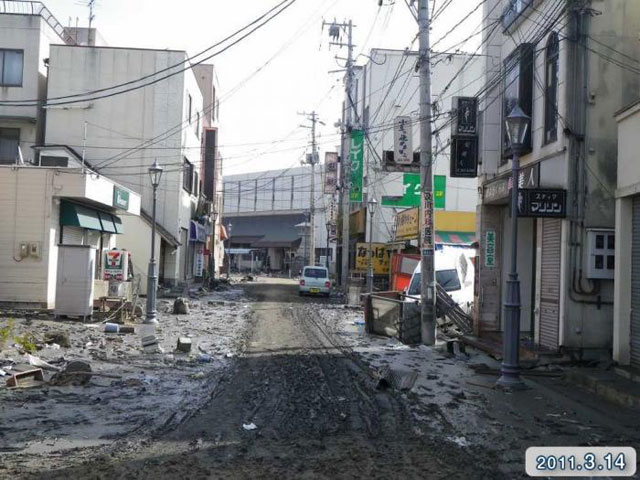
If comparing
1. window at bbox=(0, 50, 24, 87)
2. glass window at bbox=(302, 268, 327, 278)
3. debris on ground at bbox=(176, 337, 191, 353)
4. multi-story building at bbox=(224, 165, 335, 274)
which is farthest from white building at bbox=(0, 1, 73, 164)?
multi-story building at bbox=(224, 165, 335, 274)

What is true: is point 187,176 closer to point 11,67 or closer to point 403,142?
point 11,67

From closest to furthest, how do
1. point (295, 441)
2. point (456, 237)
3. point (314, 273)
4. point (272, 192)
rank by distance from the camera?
1. point (295, 441)
2. point (456, 237)
3. point (314, 273)
4. point (272, 192)

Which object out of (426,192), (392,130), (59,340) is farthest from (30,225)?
(392,130)

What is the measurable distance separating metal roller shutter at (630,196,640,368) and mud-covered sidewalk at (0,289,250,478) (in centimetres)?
689

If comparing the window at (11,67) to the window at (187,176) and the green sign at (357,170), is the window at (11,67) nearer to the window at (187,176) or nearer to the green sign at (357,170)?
the window at (187,176)

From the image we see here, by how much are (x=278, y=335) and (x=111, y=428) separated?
9.98 m

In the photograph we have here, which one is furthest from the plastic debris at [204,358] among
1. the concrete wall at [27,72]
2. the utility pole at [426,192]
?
the concrete wall at [27,72]

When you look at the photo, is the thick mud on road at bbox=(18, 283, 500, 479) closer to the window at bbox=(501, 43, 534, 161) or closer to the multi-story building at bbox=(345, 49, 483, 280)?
the window at bbox=(501, 43, 534, 161)

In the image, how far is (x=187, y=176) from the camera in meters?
34.2

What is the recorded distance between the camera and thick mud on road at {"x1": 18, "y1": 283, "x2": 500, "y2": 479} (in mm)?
5684

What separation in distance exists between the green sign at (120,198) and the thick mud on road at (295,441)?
1283cm

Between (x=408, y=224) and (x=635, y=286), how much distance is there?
1983 cm

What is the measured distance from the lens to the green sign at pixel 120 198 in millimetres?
21875

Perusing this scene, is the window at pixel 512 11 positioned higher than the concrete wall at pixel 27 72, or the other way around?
the concrete wall at pixel 27 72
